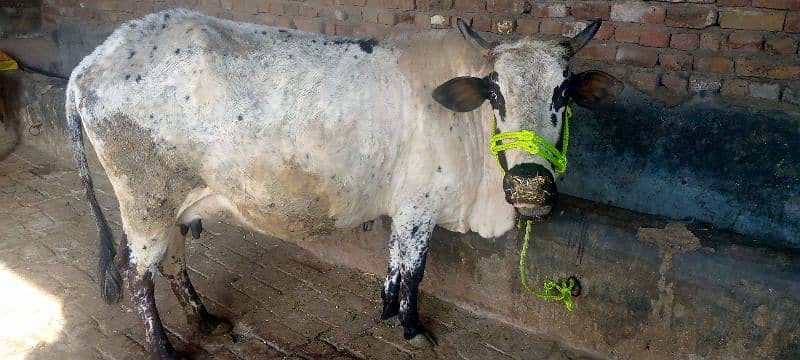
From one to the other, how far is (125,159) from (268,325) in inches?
58.0

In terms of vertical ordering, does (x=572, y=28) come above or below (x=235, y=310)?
above

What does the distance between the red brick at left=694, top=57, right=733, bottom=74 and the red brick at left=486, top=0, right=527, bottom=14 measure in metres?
1.28

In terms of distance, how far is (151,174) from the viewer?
3285 mm

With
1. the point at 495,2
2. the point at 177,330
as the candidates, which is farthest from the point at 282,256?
the point at 495,2

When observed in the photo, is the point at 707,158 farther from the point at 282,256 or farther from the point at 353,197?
the point at 282,256

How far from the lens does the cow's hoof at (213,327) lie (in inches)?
153

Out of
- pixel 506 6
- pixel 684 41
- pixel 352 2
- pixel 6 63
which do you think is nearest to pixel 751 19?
pixel 684 41

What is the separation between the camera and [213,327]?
3.90 meters

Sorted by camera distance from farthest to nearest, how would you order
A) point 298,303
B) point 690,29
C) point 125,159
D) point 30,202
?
point 30,202, point 298,303, point 690,29, point 125,159

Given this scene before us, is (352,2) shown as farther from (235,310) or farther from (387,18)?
(235,310)

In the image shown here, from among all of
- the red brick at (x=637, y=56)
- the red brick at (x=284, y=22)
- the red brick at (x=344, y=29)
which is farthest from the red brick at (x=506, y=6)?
the red brick at (x=284, y=22)

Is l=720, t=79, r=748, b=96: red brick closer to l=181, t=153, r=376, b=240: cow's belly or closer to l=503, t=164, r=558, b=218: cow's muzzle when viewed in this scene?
l=503, t=164, r=558, b=218: cow's muzzle

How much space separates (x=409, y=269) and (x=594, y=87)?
1.56 meters

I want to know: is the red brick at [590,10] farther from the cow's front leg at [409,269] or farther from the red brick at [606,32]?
the cow's front leg at [409,269]
